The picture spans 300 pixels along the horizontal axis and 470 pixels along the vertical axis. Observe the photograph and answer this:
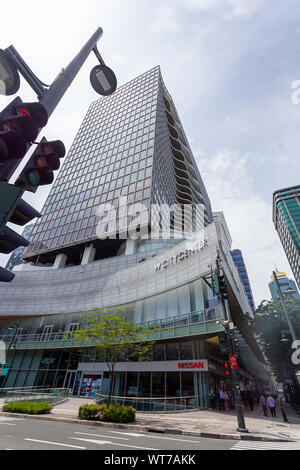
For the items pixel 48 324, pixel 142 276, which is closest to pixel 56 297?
pixel 48 324

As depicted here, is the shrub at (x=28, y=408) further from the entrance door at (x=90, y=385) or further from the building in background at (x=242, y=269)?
the building in background at (x=242, y=269)

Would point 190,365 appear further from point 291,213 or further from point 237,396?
point 291,213

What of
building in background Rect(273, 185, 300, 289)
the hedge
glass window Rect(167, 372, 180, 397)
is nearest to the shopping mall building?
glass window Rect(167, 372, 180, 397)

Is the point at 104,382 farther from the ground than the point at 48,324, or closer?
closer

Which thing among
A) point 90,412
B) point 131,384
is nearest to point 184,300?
point 131,384

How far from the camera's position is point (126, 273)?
32.9 m

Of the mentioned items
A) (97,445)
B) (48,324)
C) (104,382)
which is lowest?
(97,445)

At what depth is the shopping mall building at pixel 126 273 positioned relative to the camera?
70.7ft

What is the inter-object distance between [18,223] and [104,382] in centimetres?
2715

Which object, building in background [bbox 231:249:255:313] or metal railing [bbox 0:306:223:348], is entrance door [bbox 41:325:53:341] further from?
building in background [bbox 231:249:255:313]

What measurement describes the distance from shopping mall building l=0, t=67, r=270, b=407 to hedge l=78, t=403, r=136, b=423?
739cm
